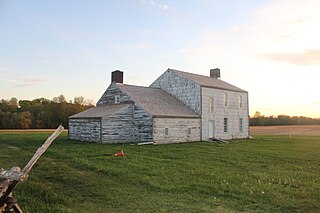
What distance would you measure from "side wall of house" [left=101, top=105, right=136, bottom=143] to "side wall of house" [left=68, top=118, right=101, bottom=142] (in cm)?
64

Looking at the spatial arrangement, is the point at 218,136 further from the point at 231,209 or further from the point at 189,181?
the point at 231,209

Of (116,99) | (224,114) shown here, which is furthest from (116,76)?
(224,114)

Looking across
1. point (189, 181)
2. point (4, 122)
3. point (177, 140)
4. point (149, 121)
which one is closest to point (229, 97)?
point (177, 140)

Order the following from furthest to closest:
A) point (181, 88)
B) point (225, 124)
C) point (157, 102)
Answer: point (225, 124) → point (181, 88) → point (157, 102)

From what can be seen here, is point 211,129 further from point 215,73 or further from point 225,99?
point 215,73

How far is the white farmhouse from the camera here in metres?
27.9

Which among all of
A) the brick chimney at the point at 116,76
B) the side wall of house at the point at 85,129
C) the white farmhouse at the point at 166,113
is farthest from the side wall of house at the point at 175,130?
the brick chimney at the point at 116,76

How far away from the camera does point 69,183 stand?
1044 cm

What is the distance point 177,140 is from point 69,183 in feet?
64.0

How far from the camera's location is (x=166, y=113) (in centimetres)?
2892

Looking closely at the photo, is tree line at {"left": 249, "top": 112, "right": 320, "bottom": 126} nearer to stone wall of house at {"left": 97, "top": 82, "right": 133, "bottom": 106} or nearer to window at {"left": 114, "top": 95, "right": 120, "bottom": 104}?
stone wall of house at {"left": 97, "top": 82, "right": 133, "bottom": 106}

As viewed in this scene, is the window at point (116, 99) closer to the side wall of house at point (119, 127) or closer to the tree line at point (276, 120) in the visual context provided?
the side wall of house at point (119, 127)

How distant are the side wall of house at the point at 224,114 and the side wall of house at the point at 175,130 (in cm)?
163

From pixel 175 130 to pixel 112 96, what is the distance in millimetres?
8569
